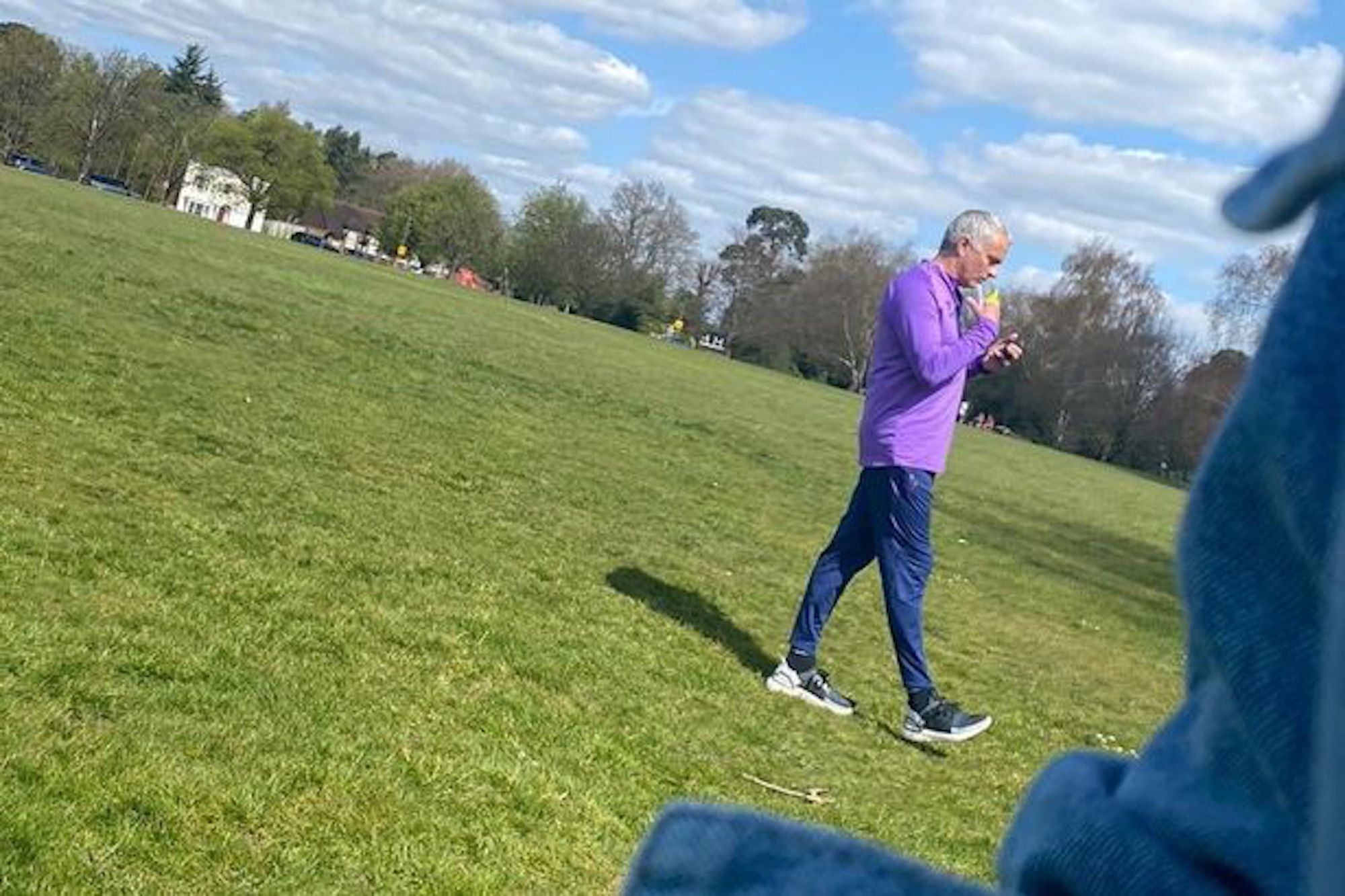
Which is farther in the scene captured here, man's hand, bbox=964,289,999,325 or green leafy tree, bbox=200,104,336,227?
green leafy tree, bbox=200,104,336,227

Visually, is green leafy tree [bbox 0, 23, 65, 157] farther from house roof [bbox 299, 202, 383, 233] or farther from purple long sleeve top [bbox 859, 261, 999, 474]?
purple long sleeve top [bbox 859, 261, 999, 474]

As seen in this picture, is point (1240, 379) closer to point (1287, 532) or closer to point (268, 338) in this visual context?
point (1287, 532)

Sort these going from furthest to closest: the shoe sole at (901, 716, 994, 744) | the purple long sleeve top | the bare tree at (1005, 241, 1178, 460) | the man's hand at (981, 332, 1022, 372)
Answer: the bare tree at (1005, 241, 1178, 460) < the shoe sole at (901, 716, 994, 744) < the man's hand at (981, 332, 1022, 372) < the purple long sleeve top

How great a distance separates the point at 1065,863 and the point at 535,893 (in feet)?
11.6

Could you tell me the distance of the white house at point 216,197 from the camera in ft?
324

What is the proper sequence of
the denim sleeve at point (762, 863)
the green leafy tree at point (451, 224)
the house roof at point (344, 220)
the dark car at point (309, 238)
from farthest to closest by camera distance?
the house roof at point (344, 220) < the dark car at point (309, 238) < the green leafy tree at point (451, 224) < the denim sleeve at point (762, 863)

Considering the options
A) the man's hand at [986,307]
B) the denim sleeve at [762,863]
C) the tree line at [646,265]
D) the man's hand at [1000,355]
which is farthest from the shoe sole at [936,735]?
the tree line at [646,265]

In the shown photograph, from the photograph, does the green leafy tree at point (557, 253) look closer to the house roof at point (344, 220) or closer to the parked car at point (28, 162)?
the house roof at point (344, 220)

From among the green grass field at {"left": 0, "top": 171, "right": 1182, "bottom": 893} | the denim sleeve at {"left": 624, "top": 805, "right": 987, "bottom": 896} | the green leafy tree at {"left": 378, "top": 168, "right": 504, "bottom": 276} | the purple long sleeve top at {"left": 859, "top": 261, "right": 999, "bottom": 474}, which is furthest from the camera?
the green leafy tree at {"left": 378, "top": 168, "right": 504, "bottom": 276}

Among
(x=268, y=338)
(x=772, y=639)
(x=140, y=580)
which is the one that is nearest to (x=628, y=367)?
(x=268, y=338)

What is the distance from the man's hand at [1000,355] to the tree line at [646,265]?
61640 millimetres

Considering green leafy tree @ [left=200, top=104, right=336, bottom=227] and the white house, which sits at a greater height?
green leafy tree @ [left=200, top=104, right=336, bottom=227]

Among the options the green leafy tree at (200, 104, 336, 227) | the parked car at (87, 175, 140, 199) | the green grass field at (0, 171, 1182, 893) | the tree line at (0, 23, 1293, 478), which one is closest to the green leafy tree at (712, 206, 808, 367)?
the tree line at (0, 23, 1293, 478)

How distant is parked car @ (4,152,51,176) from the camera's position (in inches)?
3383
